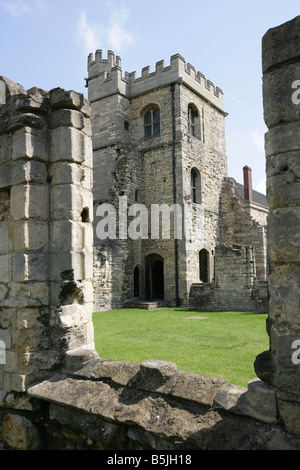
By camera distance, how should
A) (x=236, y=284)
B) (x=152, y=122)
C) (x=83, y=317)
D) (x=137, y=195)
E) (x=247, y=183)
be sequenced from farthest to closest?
(x=247, y=183) < (x=152, y=122) < (x=137, y=195) < (x=236, y=284) < (x=83, y=317)

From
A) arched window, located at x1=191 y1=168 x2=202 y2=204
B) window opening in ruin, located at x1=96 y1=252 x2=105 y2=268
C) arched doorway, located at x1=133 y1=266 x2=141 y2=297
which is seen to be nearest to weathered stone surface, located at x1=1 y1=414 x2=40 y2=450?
window opening in ruin, located at x1=96 y1=252 x2=105 y2=268

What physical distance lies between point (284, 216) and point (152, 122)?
1908 cm

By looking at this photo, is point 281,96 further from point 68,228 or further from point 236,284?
point 236,284

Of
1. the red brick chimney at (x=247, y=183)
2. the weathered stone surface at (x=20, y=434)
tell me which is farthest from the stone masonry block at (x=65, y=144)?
the red brick chimney at (x=247, y=183)

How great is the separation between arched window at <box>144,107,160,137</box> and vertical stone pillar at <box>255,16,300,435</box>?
1822cm

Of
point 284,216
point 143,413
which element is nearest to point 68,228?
point 143,413

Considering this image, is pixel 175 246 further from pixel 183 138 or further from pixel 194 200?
pixel 183 138

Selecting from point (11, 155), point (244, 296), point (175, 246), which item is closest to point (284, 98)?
point (11, 155)

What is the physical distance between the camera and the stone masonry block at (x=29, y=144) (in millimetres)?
3840

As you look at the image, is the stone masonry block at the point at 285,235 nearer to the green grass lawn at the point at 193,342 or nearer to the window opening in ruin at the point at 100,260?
the green grass lawn at the point at 193,342

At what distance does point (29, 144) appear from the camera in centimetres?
385

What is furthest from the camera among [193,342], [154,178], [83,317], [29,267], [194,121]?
[194,121]

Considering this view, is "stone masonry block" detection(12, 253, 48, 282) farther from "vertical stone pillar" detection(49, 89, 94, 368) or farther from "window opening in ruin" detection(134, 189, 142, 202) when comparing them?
"window opening in ruin" detection(134, 189, 142, 202)
